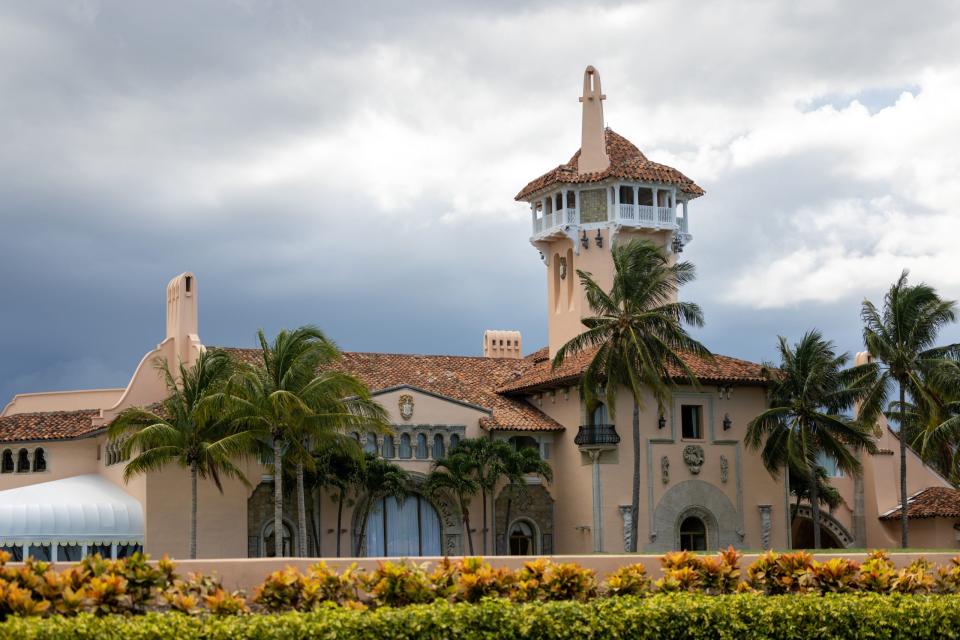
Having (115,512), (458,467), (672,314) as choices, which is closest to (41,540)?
(115,512)

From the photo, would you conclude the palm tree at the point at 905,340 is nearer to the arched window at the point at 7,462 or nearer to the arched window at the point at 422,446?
the arched window at the point at 422,446

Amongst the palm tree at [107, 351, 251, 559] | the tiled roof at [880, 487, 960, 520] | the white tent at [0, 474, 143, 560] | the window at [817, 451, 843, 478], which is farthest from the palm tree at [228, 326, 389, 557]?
the tiled roof at [880, 487, 960, 520]

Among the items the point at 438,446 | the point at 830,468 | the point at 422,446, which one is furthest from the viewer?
the point at 830,468

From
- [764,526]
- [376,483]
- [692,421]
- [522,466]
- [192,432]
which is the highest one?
[692,421]

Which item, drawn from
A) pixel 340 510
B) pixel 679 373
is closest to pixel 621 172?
pixel 679 373

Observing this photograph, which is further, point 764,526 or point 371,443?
point 764,526

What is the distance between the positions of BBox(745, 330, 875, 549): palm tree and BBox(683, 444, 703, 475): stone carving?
80.9 inches

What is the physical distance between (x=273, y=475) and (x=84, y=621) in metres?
30.4

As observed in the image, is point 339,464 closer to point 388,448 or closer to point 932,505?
point 388,448

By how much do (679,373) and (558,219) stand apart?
8.85 m

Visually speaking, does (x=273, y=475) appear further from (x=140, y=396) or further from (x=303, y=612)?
(x=303, y=612)

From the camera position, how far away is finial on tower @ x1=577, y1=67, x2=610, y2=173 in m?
56.1

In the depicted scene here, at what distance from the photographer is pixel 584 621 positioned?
66.5 ft

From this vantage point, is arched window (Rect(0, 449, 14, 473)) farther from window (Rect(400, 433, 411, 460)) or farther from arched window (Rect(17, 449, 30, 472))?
window (Rect(400, 433, 411, 460))
